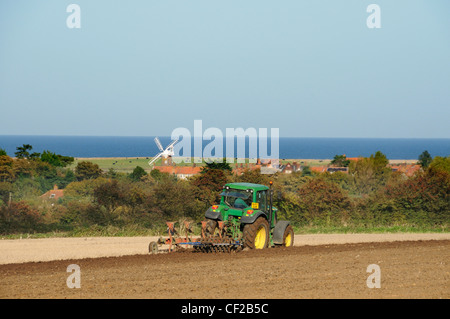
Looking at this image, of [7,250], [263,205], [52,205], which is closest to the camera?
[263,205]

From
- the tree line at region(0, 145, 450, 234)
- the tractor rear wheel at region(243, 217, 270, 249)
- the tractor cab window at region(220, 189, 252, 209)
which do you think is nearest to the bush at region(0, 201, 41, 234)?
the tree line at region(0, 145, 450, 234)

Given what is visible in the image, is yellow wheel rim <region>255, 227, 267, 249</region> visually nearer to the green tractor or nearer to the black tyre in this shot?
the green tractor

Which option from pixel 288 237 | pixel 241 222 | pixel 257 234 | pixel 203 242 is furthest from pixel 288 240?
pixel 203 242

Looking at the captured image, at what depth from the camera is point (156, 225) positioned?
97.1 ft

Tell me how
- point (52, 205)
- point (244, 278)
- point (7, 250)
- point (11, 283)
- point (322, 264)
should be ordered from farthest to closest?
point (52, 205) → point (7, 250) → point (322, 264) → point (244, 278) → point (11, 283)

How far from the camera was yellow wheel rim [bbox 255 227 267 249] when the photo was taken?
59.1ft

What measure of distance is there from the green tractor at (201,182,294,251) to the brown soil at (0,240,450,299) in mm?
444

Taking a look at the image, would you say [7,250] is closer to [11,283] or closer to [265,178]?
[11,283]

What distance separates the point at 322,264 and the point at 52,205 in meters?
20.4

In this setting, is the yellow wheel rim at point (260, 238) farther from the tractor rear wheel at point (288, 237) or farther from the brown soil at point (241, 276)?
the tractor rear wheel at point (288, 237)

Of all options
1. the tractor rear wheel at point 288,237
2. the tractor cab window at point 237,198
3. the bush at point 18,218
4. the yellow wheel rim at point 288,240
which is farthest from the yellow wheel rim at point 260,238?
the bush at point 18,218

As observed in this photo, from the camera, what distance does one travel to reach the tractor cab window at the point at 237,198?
17.8 m

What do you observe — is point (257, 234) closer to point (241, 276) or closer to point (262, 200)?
point (262, 200)
